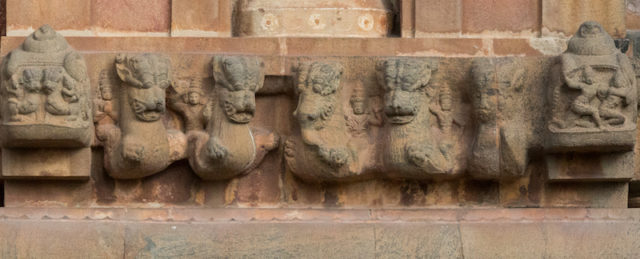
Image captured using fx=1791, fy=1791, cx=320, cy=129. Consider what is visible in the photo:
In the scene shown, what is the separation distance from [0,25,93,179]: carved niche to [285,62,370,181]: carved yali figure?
4.00ft

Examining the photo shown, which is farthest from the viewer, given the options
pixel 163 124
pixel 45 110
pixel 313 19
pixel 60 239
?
pixel 313 19

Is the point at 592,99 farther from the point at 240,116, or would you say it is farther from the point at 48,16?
the point at 48,16

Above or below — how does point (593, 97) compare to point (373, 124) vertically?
above

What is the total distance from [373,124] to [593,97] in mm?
1281

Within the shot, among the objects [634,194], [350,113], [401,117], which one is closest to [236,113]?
[350,113]

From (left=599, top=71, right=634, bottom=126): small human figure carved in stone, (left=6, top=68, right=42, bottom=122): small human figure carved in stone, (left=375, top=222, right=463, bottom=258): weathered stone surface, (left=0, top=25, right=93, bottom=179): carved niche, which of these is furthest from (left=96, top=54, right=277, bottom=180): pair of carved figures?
(left=599, top=71, right=634, bottom=126): small human figure carved in stone

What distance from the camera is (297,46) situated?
1048 centimetres

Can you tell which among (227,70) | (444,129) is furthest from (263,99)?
(444,129)

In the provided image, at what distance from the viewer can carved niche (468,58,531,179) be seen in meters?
10.3

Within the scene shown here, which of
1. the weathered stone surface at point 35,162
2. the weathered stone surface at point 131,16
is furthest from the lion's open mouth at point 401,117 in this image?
the weathered stone surface at point 35,162

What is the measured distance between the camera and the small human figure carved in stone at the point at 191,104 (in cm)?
1038

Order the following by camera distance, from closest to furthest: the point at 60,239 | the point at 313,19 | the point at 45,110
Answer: the point at 45,110 → the point at 60,239 → the point at 313,19

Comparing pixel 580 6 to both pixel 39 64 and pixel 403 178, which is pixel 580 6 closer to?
pixel 403 178

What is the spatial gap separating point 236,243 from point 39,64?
1495 millimetres
